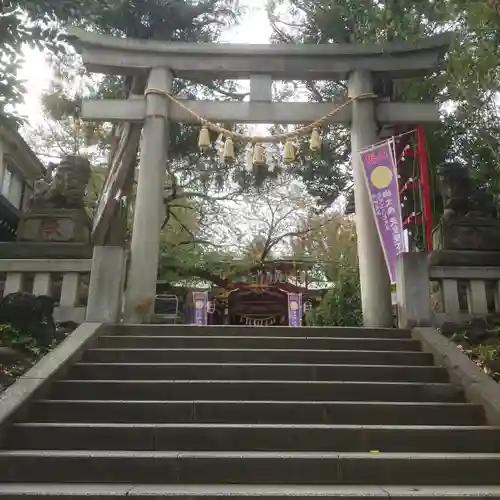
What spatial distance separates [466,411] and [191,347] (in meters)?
3.01

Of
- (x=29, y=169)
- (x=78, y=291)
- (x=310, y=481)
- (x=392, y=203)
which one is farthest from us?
(x=29, y=169)

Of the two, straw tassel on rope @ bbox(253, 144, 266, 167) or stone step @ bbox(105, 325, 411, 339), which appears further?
straw tassel on rope @ bbox(253, 144, 266, 167)

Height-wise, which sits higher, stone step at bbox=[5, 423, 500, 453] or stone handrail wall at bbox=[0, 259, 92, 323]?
stone handrail wall at bbox=[0, 259, 92, 323]

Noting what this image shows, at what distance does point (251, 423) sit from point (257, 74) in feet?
21.1

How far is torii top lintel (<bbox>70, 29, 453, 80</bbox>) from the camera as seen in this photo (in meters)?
9.33

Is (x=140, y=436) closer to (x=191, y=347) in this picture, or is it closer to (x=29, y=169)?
(x=191, y=347)

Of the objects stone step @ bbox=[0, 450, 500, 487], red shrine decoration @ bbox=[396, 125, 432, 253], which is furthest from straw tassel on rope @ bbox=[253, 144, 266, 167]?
stone step @ bbox=[0, 450, 500, 487]

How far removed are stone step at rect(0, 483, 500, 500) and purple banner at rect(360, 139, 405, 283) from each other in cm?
466

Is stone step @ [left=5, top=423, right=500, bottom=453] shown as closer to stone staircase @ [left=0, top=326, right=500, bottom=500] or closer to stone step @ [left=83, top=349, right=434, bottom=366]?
stone staircase @ [left=0, top=326, right=500, bottom=500]

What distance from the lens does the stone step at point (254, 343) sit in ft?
21.5

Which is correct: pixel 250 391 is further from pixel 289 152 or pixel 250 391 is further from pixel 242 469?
pixel 289 152

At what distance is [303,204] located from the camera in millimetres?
20938

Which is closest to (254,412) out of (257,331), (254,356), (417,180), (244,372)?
(244,372)

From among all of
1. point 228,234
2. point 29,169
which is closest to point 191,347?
point 29,169
